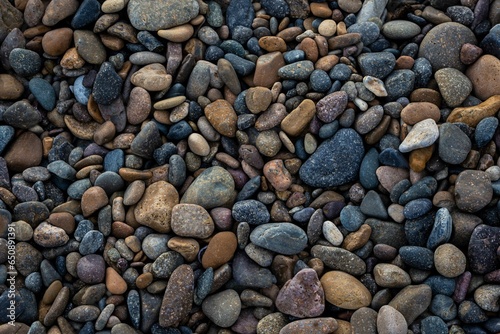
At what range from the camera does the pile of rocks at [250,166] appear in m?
2.10

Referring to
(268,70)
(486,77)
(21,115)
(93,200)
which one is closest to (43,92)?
(21,115)

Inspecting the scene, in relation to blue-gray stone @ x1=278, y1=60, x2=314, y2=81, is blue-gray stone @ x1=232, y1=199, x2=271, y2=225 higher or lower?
lower

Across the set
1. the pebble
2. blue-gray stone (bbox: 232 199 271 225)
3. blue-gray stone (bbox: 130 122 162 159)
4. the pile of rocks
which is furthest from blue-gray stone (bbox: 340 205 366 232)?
blue-gray stone (bbox: 130 122 162 159)

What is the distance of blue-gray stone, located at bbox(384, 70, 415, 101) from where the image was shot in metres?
2.38

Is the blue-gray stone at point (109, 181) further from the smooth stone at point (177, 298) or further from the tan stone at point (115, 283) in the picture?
the smooth stone at point (177, 298)

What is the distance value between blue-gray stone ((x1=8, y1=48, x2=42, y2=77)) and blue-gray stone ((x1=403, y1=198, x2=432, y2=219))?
2005 mm

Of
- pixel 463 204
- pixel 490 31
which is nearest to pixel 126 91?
pixel 463 204

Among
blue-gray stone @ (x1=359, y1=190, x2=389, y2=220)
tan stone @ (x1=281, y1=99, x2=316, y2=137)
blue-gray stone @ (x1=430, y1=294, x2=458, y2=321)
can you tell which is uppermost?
tan stone @ (x1=281, y1=99, x2=316, y2=137)

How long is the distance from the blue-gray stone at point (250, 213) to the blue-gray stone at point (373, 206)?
0.46m

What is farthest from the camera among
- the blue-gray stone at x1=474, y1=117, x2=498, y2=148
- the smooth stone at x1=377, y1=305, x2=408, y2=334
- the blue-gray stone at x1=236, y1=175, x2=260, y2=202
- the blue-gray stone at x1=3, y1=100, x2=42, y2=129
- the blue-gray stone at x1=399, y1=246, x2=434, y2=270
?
the blue-gray stone at x1=3, y1=100, x2=42, y2=129

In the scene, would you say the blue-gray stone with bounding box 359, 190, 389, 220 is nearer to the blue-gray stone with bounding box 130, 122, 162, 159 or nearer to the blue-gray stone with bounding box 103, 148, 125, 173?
the blue-gray stone with bounding box 130, 122, 162, 159

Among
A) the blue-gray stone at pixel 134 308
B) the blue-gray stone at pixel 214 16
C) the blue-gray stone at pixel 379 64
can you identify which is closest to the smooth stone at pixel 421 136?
the blue-gray stone at pixel 379 64

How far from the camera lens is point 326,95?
239 centimetres

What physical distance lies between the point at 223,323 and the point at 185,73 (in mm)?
1242
